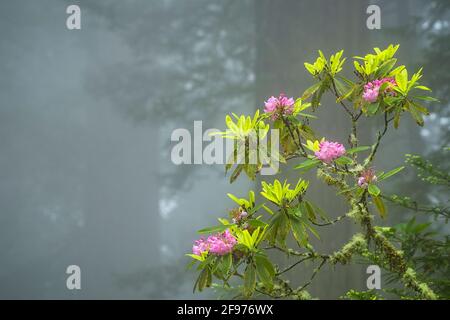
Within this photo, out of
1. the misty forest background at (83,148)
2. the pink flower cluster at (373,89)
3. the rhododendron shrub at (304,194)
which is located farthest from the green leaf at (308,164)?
the misty forest background at (83,148)

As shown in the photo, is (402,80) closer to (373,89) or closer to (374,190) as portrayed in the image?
(373,89)

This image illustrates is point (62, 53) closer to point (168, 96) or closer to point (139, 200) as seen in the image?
point (139, 200)

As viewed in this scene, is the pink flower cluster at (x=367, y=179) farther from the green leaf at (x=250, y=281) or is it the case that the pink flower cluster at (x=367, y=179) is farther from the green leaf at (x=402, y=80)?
the green leaf at (x=250, y=281)

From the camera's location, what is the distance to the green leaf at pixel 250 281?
5.12ft

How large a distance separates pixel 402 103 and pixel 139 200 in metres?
17.8

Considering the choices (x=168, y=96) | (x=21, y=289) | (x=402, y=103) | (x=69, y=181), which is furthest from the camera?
(x=69, y=181)

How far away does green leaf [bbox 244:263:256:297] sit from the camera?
5.12 ft

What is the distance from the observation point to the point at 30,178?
59.7 ft

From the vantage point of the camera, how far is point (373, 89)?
1732 millimetres

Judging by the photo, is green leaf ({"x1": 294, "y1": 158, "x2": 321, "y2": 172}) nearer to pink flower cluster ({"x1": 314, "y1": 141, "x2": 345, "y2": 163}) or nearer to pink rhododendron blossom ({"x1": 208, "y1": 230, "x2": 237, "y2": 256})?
pink flower cluster ({"x1": 314, "y1": 141, "x2": 345, "y2": 163})

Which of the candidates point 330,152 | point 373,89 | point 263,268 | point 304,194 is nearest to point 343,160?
point 330,152

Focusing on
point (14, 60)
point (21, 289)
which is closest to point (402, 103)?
point (21, 289)

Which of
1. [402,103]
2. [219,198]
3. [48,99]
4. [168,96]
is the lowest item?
[219,198]

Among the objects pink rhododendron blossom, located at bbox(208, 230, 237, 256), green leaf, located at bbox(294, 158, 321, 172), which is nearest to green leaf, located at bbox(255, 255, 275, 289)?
pink rhododendron blossom, located at bbox(208, 230, 237, 256)
